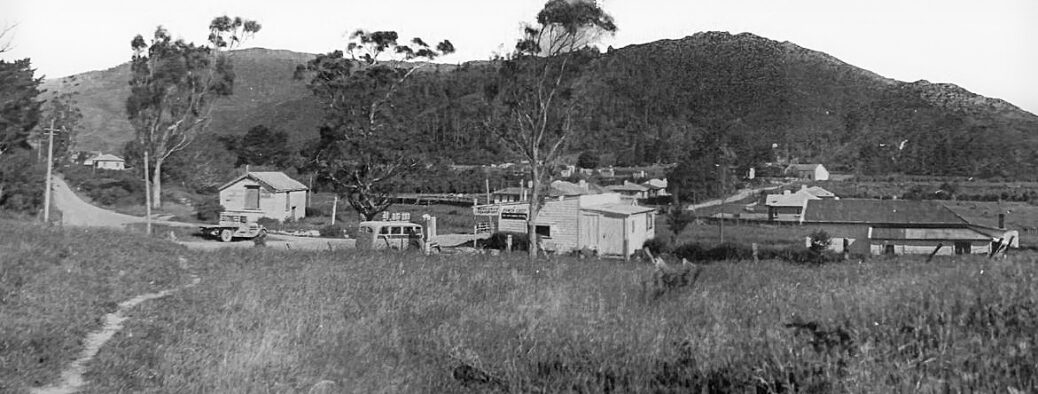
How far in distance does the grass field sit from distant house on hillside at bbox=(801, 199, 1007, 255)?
28222 millimetres

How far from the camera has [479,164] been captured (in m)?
103

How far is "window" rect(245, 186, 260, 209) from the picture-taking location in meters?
43.1

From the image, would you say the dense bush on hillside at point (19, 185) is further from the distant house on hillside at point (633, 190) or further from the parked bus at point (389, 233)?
the distant house on hillside at point (633, 190)

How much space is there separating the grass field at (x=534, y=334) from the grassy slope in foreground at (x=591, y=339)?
0.07 feet

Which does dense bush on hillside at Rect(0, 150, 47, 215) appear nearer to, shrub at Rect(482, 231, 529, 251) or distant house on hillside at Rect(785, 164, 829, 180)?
shrub at Rect(482, 231, 529, 251)

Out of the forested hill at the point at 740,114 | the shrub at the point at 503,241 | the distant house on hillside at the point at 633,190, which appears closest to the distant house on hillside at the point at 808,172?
the forested hill at the point at 740,114

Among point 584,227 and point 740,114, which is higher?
point 740,114

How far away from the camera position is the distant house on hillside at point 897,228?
35.0 m

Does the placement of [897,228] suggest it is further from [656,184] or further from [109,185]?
[109,185]

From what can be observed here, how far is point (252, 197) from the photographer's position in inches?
1703

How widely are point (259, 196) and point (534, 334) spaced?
3932cm

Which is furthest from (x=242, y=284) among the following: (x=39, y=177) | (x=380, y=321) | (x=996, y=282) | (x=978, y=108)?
(x=978, y=108)

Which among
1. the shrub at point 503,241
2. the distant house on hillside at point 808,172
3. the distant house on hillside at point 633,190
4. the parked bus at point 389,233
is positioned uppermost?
the distant house on hillside at point 808,172

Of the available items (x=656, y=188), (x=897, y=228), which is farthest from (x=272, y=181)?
(x=656, y=188)
